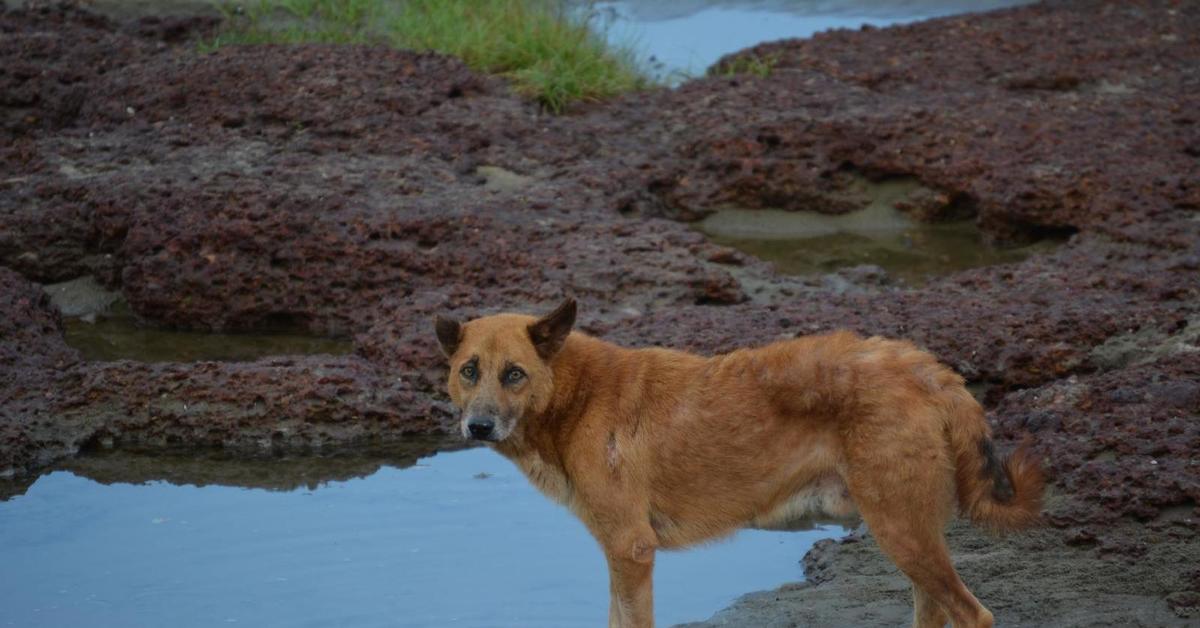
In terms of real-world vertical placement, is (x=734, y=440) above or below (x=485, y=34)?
below

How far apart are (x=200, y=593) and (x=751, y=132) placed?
694 centimetres

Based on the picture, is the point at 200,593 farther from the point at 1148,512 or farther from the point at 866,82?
the point at 866,82

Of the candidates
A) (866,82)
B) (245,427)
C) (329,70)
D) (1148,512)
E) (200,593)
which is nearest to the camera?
(1148,512)

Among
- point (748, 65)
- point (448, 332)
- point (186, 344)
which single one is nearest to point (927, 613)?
point (448, 332)

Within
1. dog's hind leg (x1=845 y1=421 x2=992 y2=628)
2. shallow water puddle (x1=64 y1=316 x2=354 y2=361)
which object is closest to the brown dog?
dog's hind leg (x1=845 y1=421 x2=992 y2=628)

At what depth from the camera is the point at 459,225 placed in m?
11.4

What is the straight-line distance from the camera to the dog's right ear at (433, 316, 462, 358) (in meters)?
6.87

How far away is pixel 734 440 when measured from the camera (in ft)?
21.8

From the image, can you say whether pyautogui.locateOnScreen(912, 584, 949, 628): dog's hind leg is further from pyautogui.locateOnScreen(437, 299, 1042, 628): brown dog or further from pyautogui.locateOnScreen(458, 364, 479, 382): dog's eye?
pyautogui.locateOnScreen(458, 364, 479, 382): dog's eye

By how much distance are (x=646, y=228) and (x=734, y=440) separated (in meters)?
4.98

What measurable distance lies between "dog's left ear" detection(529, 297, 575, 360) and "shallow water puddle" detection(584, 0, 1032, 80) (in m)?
11.1

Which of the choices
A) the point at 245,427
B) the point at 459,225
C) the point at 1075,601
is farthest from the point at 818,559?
the point at 459,225

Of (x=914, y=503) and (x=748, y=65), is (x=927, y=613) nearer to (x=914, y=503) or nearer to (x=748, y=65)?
(x=914, y=503)

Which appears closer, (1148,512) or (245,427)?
(1148,512)
